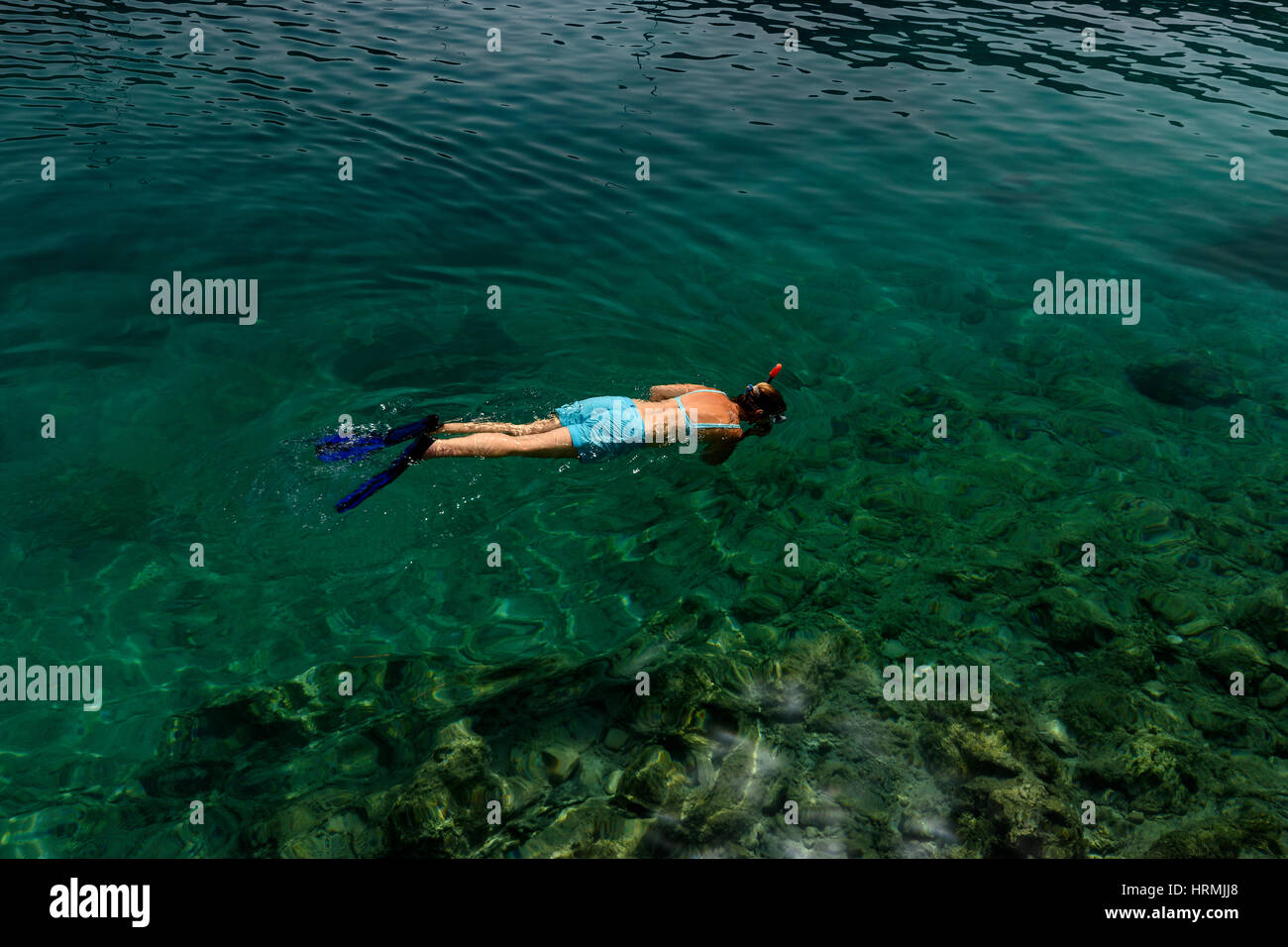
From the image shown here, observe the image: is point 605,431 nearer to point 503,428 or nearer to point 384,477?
point 503,428

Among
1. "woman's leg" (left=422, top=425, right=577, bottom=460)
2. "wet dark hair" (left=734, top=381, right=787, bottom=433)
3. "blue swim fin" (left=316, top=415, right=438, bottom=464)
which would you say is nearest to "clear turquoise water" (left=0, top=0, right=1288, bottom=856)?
"blue swim fin" (left=316, top=415, right=438, bottom=464)

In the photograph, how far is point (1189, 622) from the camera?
7852 mm

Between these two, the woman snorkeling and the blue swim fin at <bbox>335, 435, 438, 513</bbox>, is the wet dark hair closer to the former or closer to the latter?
the woman snorkeling

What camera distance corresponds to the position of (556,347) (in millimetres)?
10938

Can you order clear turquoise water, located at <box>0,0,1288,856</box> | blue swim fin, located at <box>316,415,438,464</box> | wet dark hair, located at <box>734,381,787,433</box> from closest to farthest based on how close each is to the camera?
clear turquoise water, located at <box>0,0,1288,856</box>, blue swim fin, located at <box>316,415,438,464</box>, wet dark hair, located at <box>734,381,787,433</box>

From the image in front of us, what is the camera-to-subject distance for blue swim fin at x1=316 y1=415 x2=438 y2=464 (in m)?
8.07

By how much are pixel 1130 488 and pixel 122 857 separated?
10160 mm

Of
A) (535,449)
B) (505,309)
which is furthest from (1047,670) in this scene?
(505,309)

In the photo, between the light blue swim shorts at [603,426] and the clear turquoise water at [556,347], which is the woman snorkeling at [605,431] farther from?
the clear turquoise water at [556,347]

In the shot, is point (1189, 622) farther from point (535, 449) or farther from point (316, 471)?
point (316, 471)

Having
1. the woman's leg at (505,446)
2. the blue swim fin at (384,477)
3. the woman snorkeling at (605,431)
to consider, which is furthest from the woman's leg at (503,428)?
the blue swim fin at (384,477)

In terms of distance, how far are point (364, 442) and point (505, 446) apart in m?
1.41

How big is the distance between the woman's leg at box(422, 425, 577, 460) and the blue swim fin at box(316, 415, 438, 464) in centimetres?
36

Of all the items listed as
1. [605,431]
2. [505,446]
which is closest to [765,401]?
[605,431]
